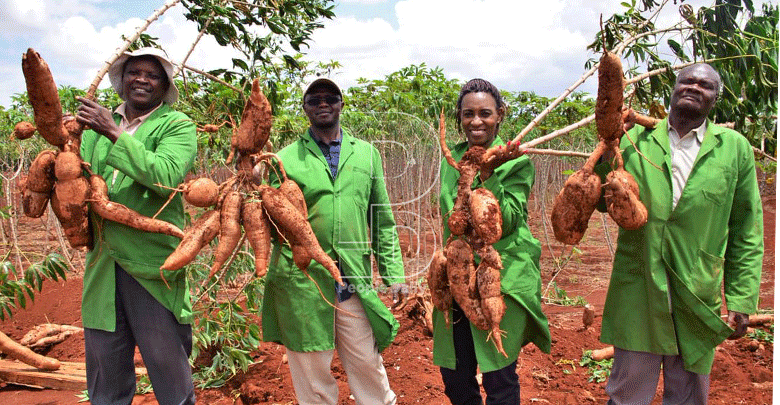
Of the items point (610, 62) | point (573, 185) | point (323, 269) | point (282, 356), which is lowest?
point (282, 356)

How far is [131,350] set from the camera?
2.11 meters

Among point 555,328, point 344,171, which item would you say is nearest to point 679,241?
point 344,171

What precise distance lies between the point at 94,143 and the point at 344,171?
91cm

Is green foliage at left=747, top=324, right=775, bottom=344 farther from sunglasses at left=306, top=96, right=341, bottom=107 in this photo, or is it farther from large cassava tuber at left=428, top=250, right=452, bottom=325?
sunglasses at left=306, top=96, right=341, bottom=107

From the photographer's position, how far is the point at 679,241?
6.11 feet

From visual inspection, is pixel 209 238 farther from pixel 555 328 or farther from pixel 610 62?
pixel 555 328

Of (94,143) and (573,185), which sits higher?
(94,143)

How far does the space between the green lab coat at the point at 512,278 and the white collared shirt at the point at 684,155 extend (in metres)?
0.47

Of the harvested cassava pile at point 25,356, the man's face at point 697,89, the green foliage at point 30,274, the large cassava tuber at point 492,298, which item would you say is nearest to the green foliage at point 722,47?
the man's face at point 697,89

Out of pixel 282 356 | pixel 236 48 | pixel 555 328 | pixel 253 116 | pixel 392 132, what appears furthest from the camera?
pixel 392 132

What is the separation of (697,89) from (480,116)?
2.25 feet

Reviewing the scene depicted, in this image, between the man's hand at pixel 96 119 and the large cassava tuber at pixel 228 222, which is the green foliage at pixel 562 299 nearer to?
the large cassava tuber at pixel 228 222

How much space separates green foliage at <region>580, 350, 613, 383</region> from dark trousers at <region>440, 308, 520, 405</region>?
1547mm

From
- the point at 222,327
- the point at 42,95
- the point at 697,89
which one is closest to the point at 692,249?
the point at 697,89
